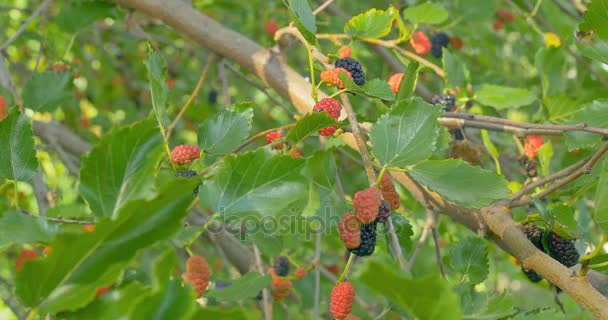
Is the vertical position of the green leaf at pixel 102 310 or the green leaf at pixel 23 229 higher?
the green leaf at pixel 23 229

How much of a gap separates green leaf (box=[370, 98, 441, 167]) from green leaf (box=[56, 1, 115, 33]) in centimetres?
91

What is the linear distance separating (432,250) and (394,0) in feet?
2.17

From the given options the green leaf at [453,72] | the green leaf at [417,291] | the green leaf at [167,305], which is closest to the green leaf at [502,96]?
the green leaf at [453,72]

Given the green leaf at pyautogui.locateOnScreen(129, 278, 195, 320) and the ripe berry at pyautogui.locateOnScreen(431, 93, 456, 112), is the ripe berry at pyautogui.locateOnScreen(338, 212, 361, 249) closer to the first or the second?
the green leaf at pyautogui.locateOnScreen(129, 278, 195, 320)

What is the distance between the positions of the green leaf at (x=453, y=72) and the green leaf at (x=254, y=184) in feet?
1.94

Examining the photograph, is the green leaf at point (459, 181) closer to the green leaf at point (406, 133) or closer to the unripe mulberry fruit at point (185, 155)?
the green leaf at point (406, 133)

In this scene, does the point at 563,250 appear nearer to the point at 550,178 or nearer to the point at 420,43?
the point at 550,178

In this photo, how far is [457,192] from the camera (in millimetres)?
689

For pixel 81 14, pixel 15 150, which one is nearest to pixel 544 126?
pixel 15 150

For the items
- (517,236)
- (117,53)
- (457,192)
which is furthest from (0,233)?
(117,53)

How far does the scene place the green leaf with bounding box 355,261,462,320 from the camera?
0.43m

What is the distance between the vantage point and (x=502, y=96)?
1131 millimetres

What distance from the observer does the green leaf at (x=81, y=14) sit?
1339 mm

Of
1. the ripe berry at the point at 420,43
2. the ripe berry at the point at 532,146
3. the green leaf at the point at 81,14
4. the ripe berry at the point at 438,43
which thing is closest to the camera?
the ripe berry at the point at 532,146
